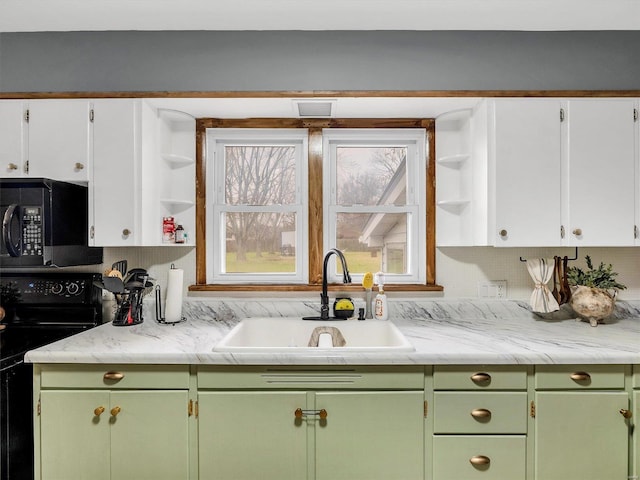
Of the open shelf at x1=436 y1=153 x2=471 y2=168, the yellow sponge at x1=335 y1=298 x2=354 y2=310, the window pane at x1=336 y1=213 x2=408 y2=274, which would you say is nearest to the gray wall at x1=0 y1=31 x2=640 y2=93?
the open shelf at x1=436 y1=153 x2=471 y2=168

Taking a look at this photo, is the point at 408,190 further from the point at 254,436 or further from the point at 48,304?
the point at 48,304

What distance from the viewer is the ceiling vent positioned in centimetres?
209

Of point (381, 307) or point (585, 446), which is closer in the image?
point (585, 446)

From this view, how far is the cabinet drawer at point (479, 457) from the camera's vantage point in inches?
65.2

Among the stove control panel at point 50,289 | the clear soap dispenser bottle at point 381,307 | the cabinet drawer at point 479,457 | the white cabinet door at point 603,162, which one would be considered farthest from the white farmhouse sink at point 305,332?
the white cabinet door at point 603,162

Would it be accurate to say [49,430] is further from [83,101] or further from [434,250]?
[434,250]

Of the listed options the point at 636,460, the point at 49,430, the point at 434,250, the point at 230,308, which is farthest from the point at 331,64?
the point at 636,460

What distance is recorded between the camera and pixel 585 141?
79.5 inches

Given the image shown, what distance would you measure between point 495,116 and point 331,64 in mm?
857

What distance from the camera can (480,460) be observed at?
5.42 ft

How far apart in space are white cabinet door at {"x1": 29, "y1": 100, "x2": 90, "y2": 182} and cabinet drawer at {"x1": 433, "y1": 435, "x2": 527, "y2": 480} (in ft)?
6.85

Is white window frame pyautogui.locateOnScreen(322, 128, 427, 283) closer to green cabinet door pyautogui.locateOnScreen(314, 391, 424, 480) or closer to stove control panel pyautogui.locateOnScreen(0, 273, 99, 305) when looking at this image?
green cabinet door pyautogui.locateOnScreen(314, 391, 424, 480)

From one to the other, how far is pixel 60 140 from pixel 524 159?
231cm

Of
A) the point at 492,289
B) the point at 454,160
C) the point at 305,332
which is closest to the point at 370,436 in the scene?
the point at 305,332
